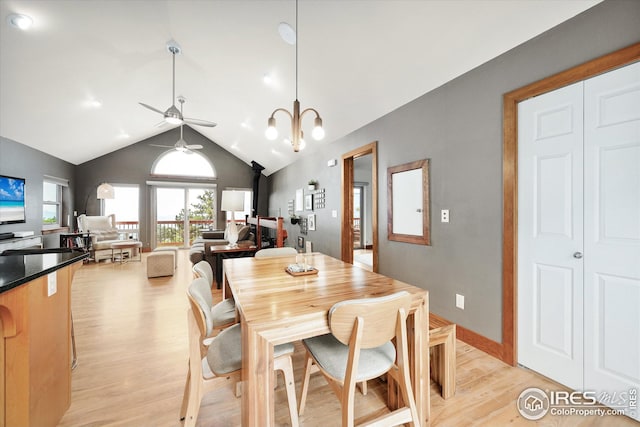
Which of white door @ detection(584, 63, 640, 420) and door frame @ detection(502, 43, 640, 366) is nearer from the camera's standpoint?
white door @ detection(584, 63, 640, 420)

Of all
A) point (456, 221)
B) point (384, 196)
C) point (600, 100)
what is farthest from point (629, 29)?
point (384, 196)

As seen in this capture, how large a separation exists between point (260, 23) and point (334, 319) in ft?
9.55

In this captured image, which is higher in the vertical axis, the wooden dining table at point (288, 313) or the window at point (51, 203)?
the window at point (51, 203)

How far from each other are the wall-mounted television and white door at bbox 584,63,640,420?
6875 mm

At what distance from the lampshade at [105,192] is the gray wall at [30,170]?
0.78m

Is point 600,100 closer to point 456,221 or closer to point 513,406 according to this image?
point 456,221

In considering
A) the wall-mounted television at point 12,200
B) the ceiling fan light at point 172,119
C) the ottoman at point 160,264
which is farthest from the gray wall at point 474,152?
the wall-mounted television at point 12,200

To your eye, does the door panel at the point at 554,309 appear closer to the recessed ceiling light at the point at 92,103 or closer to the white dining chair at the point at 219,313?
the white dining chair at the point at 219,313

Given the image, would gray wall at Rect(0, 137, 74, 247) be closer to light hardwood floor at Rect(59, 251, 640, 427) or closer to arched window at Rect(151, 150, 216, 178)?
arched window at Rect(151, 150, 216, 178)

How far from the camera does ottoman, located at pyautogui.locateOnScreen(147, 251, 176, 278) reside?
441cm

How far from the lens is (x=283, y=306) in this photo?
114cm

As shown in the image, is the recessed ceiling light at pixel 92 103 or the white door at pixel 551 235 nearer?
the white door at pixel 551 235

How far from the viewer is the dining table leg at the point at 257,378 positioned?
3.18 ft

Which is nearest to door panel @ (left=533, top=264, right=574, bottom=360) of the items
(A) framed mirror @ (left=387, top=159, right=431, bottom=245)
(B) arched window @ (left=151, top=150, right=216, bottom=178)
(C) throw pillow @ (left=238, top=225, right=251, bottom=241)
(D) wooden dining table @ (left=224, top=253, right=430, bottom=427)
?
(A) framed mirror @ (left=387, top=159, right=431, bottom=245)
